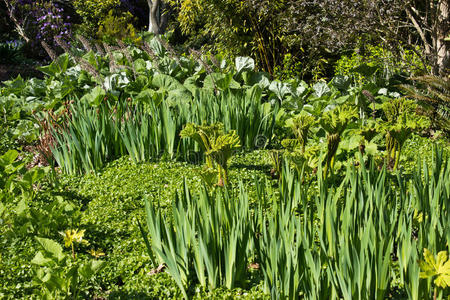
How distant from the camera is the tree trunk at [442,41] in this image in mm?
4789

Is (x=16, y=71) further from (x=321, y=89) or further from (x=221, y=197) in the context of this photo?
(x=221, y=197)

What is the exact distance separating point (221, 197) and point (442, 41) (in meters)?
3.94

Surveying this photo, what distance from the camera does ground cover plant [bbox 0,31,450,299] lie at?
1781 millimetres

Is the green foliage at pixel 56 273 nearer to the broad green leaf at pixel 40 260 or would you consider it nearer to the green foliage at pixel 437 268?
the broad green leaf at pixel 40 260

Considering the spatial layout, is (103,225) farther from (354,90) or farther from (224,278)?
(354,90)

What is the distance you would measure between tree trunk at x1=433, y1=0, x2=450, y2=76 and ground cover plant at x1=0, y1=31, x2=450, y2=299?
0.52 metres

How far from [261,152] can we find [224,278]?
1950 millimetres

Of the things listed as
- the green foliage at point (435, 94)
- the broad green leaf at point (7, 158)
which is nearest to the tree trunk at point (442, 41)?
the green foliage at point (435, 94)

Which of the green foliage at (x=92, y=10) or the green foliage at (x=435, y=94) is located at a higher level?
the green foliage at (x=92, y=10)

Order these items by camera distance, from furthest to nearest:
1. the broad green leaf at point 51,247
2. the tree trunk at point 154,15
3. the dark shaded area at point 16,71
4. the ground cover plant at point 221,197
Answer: the tree trunk at point 154,15 → the dark shaded area at point 16,71 → the broad green leaf at point 51,247 → the ground cover plant at point 221,197

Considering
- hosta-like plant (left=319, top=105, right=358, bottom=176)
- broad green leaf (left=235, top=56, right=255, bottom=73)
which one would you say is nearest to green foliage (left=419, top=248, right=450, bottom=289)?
hosta-like plant (left=319, top=105, right=358, bottom=176)

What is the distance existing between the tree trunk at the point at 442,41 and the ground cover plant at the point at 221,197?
521 millimetres

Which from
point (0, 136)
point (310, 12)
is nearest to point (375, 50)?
point (310, 12)

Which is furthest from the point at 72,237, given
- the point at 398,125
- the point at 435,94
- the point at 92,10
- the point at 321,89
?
the point at 92,10
